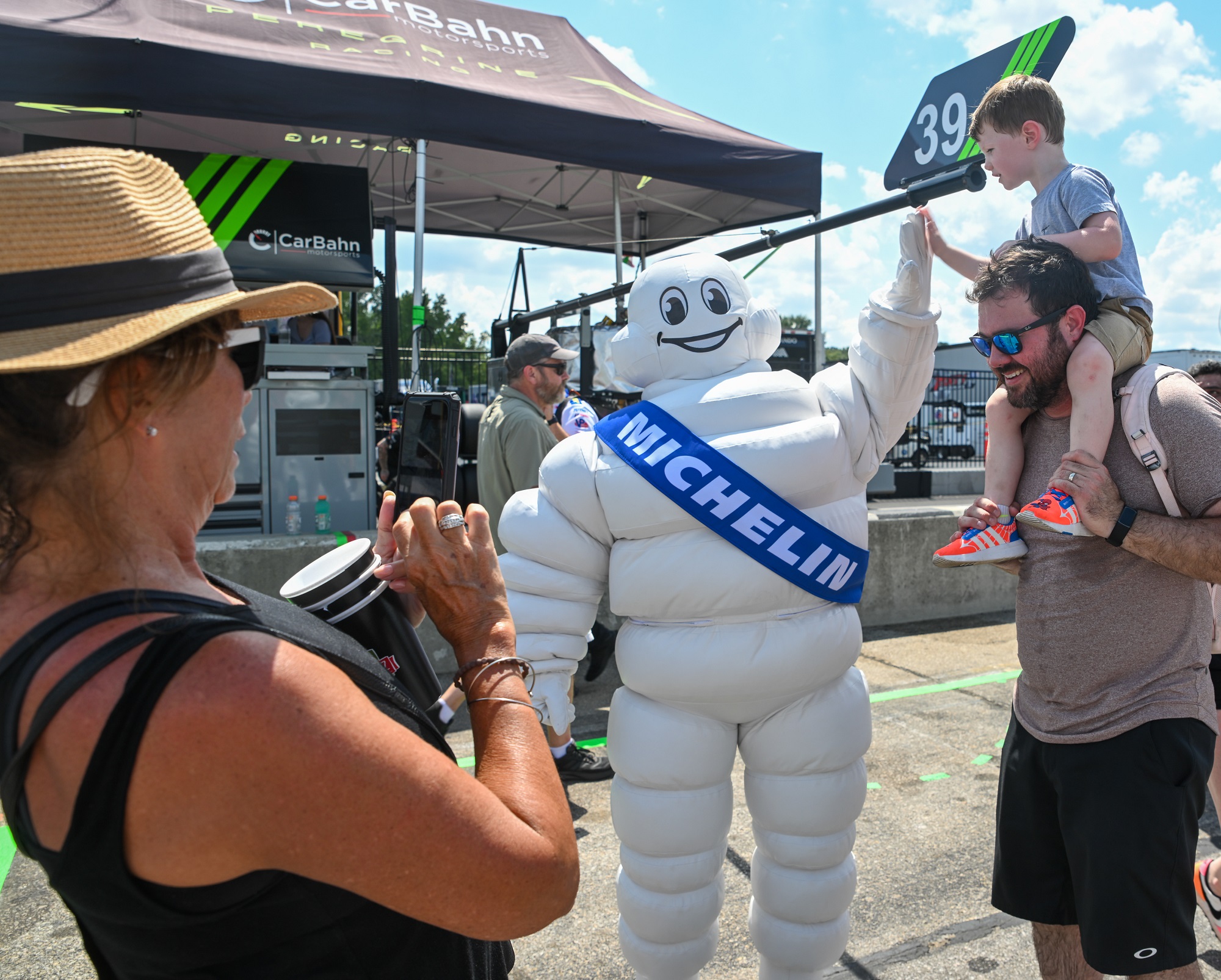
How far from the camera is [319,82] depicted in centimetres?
548

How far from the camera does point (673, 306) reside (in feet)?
8.08

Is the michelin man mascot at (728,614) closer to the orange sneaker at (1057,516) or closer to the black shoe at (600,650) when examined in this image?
the orange sneaker at (1057,516)

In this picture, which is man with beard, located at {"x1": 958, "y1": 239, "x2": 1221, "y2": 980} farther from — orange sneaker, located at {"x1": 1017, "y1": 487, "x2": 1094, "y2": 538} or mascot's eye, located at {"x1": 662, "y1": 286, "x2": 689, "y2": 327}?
mascot's eye, located at {"x1": 662, "y1": 286, "x2": 689, "y2": 327}

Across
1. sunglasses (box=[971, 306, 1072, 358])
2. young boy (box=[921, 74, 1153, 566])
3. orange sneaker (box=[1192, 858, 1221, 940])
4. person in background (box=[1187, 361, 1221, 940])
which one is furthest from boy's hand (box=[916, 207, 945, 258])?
orange sneaker (box=[1192, 858, 1221, 940])

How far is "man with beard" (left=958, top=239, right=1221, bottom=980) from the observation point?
1862mm

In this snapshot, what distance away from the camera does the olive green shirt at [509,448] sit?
4375 millimetres

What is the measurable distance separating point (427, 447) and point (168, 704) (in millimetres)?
2363

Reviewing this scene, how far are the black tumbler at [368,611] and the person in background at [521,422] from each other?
265 centimetres

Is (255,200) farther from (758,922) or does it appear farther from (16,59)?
(758,922)

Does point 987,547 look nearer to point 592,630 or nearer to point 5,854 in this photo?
point 592,630

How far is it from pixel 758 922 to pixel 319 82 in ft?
17.3

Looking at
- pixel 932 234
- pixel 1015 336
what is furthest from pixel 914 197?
pixel 1015 336

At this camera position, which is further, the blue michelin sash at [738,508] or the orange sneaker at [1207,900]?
the orange sneaker at [1207,900]

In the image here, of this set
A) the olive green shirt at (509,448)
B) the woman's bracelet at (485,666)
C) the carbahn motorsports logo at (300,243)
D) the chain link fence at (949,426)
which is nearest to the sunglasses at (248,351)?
the woman's bracelet at (485,666)
